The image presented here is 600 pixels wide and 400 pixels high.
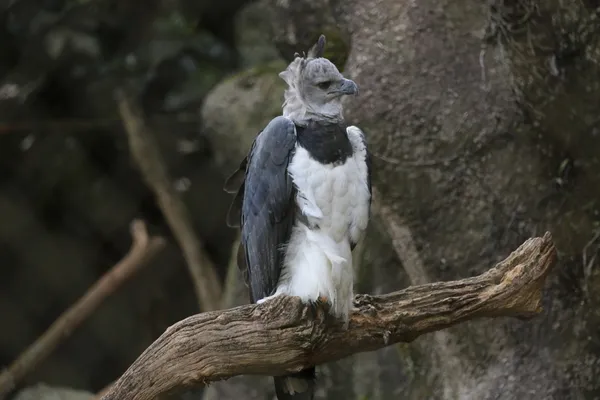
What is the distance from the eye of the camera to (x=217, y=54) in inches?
115

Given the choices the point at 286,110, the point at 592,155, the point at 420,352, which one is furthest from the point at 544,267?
the point at 420,352

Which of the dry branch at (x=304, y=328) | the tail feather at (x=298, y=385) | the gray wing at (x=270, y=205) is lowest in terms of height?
the tail feather at (x=298, y=385)

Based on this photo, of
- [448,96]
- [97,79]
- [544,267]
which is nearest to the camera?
[544,267]

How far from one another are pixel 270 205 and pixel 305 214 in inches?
2.9

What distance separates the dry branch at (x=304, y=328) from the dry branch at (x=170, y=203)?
1.34m

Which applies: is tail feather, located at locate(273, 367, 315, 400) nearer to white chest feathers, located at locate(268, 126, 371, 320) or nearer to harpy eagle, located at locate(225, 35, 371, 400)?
harpy eagle, located at locate(225, 35, 371, 400)

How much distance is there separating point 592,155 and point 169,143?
1582 millimetres

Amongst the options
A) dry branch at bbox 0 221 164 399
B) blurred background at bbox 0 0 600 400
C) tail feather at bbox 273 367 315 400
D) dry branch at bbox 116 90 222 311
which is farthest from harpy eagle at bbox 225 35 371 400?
dry branch at bbox 116 90 222 311

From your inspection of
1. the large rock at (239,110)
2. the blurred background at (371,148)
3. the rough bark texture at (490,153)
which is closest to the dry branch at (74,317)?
the blurred background at (371,148)

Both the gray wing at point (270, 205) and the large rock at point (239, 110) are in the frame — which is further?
the large rock at point (239, 110)

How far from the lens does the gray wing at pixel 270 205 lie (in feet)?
5.41

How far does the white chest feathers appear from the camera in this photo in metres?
1.60

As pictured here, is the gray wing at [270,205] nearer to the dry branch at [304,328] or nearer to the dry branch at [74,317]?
the dry branch at [304,328]

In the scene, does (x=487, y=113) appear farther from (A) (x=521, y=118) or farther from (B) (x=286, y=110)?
(B) (x=286, y=110)
